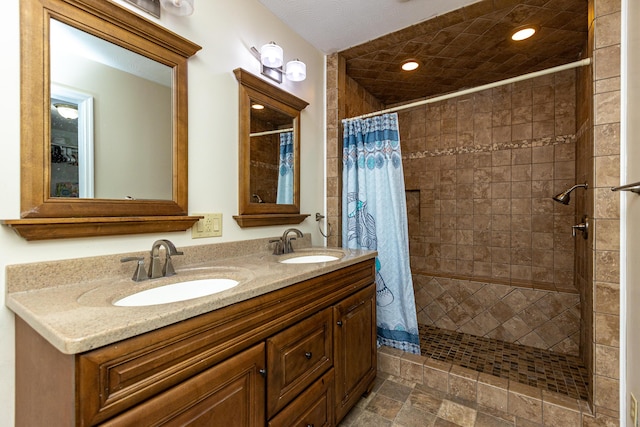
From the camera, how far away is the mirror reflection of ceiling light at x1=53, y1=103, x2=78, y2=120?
3.18ft

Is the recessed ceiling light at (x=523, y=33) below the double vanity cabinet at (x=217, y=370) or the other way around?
the other way around

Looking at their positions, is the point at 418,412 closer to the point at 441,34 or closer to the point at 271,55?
the point at 271,55

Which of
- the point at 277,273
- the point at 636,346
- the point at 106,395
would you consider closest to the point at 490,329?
the point at 636,346

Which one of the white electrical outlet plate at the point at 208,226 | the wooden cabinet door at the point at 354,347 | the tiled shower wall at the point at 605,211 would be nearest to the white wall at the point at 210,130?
the white electrical outlet plate at the point at 208,226

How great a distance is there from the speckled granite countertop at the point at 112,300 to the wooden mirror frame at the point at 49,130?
6.1 inches

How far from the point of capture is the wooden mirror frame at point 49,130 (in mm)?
902

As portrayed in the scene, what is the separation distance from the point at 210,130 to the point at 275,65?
592mm

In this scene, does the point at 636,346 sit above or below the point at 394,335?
above

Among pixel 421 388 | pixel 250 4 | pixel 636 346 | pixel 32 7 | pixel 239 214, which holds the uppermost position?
pixel 250 4

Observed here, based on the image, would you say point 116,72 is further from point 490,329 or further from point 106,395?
point 490,329

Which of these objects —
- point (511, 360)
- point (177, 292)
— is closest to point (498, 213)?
point (511, 360)

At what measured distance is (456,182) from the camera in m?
2.97

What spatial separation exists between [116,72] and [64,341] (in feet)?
3.39

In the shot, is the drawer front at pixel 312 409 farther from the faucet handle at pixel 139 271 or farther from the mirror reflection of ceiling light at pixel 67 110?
the mirror reflection of ceiling light at pixel 67 110
